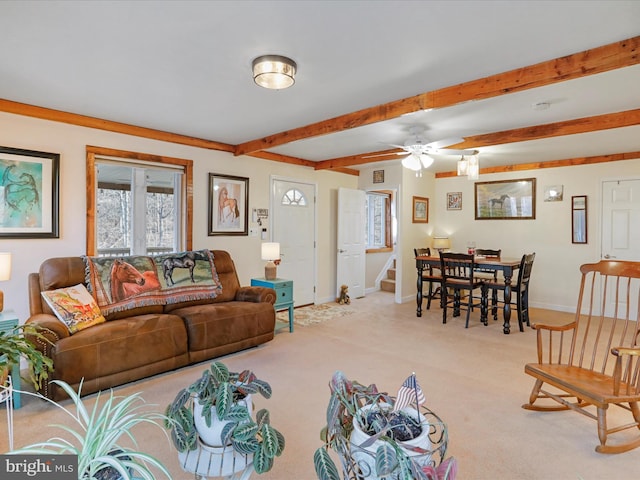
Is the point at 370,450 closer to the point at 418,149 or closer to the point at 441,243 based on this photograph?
the point at 418,149

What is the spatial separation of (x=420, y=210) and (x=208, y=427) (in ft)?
19.7

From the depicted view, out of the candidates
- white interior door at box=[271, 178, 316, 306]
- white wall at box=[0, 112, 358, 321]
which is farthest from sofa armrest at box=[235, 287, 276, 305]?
white interior door at box=[271, 178, 316, 306]

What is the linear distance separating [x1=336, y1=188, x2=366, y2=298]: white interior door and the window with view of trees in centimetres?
273

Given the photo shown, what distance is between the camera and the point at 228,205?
4.83m

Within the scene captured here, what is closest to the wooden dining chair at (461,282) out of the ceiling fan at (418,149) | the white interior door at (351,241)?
the ceiling fan at (418,149)

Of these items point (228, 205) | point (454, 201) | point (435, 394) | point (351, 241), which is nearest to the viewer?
point (435, 394)

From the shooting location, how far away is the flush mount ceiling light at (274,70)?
7.74 feet

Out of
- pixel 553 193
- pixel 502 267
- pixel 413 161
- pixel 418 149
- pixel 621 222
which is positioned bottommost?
pixel 502 267

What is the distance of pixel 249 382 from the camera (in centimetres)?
139

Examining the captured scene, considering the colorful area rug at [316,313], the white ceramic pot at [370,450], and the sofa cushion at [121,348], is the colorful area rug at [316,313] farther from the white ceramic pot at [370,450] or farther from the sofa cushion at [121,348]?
the white ceramic pot at [370,450]

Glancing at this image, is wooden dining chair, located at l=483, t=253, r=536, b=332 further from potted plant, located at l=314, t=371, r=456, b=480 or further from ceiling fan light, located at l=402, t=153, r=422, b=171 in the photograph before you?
potted plant, located at l=314, t=371, r=456, b=480

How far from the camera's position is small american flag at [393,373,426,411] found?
3.47 feet

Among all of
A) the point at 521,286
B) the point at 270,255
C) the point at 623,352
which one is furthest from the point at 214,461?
the point at 521,286

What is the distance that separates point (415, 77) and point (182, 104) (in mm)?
2029
